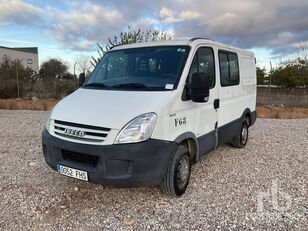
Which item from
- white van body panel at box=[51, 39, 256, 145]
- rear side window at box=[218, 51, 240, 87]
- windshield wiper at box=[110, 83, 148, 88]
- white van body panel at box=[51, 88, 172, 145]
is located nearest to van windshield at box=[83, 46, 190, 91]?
windshield wiper at box=[110, 83, 148, 88]

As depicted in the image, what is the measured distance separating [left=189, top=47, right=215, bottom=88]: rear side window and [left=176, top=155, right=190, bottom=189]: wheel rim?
1185mm

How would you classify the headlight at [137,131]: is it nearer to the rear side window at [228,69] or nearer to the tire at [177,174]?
the tire at [177,174]

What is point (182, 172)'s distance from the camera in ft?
12.7

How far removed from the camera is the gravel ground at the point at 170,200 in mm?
3166

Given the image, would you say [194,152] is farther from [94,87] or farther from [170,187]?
[94,87]

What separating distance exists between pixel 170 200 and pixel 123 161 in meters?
1.03

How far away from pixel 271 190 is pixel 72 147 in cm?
288

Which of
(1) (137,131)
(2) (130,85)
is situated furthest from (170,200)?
(2) (130,85)

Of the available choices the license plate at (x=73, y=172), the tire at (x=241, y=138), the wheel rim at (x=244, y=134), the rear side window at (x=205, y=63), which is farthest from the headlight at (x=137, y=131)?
the wheel rim at (x=244, y=134)

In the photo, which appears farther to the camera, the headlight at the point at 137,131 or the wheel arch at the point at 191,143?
the wheel arch at the point at 191,143

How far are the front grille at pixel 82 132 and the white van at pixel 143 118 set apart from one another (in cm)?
1

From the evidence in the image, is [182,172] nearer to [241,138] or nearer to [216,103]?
[216,103]

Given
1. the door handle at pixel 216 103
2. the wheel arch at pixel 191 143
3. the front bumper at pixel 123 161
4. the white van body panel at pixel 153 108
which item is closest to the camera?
the front bumper at pixel 123 161

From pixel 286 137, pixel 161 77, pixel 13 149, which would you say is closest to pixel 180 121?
pixel 161 77
